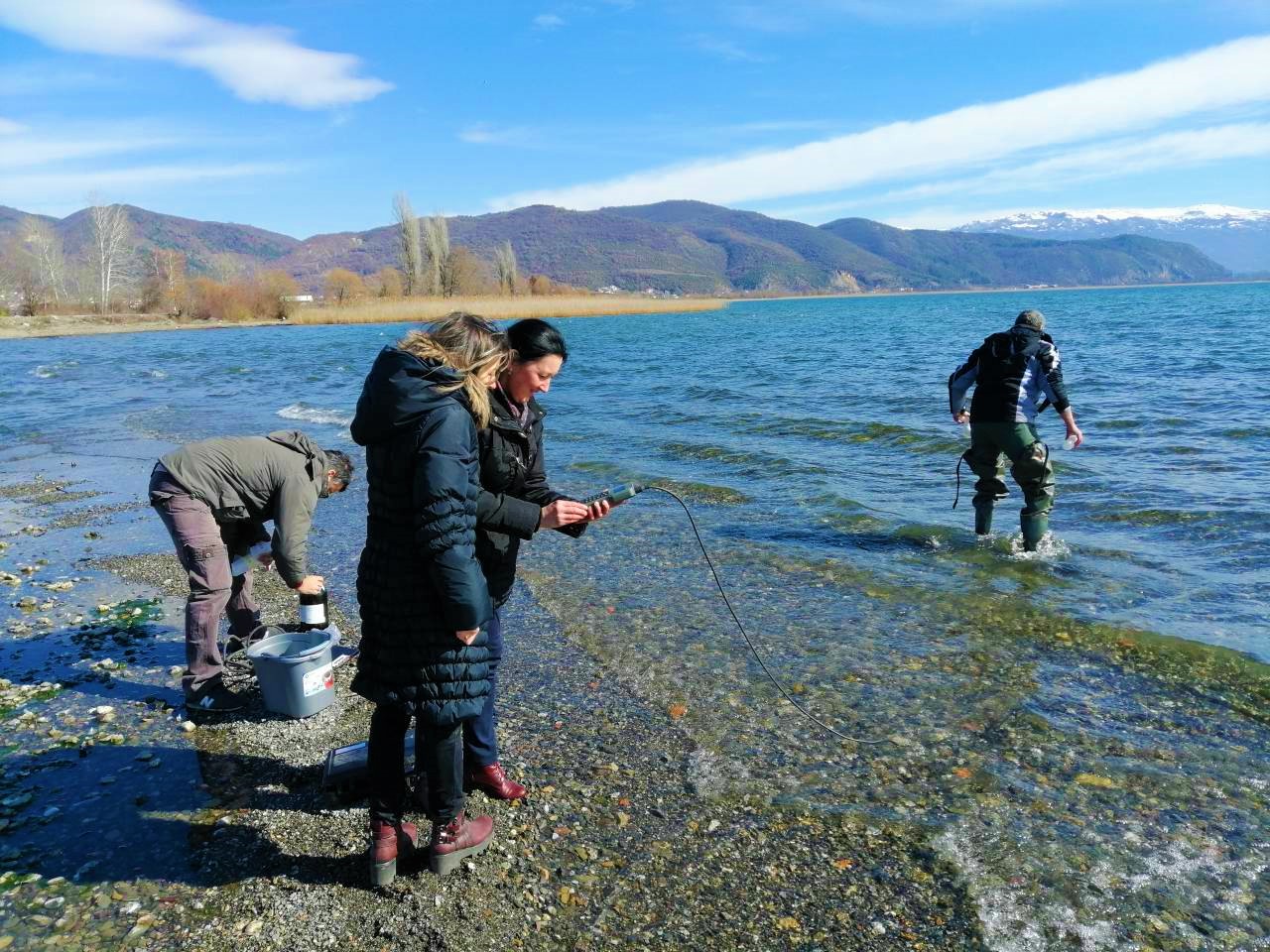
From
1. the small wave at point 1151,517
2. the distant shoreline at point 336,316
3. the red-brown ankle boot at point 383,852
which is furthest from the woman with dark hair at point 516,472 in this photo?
the distant shoreline at point 336,316

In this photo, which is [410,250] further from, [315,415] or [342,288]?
[315,415]

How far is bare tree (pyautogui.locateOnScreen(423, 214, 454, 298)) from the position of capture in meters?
101

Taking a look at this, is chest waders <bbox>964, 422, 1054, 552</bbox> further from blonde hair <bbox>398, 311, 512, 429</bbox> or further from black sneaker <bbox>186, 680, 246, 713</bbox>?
black sneaker <bbox>186, 680, 246, 713</bbox>

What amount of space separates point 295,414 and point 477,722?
2029cm

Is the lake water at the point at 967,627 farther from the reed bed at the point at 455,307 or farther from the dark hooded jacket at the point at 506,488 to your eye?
the reed bed at the point at 455,307

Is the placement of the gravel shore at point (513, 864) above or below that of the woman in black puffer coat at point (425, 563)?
below

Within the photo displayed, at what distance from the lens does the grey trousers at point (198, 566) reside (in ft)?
17.7

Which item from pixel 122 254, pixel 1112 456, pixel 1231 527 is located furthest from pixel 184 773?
pixel 122 254

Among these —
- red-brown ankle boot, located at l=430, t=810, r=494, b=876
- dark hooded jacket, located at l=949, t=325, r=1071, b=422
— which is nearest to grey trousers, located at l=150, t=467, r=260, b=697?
red-brown ankle boot, located at l=430, t=810, r=494, b=876

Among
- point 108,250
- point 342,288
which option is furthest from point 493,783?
point 108,250

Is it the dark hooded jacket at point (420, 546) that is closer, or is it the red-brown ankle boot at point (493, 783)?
the dark hooded jacket at point (420, 546)

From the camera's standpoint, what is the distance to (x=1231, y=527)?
10.1 meters

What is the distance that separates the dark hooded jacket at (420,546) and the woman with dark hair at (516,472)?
0.33m

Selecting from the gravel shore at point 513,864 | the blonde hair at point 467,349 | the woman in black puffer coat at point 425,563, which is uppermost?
the blonde hair at point 467,349
